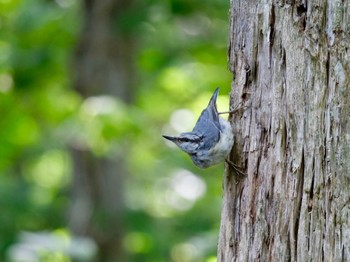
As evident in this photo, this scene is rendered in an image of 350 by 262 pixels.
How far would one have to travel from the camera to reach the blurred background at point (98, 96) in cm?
676

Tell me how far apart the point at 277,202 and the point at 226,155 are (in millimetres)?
339

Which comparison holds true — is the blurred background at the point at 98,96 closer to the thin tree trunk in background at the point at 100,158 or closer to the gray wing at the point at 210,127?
the thin tree trunk in background at the point at 100,158

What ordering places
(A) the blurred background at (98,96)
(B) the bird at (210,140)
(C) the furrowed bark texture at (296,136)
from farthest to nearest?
(A) the blurred background at (98,96) → (B) the bird at (210,140) → (C) the furrowed bark texture at (296,136)

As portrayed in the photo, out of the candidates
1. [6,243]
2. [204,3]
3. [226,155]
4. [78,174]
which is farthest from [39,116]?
[226,155]

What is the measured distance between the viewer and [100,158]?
7469mm

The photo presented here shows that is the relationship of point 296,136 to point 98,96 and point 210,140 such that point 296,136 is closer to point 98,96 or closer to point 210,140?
point 210,140

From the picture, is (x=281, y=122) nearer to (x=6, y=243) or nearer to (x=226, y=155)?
(x=226, y=155)

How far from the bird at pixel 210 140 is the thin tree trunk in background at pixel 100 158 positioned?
3.99m

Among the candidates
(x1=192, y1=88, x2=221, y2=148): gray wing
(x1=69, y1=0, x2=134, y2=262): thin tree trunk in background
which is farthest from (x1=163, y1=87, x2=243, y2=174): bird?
(x1=69, y1=0, x2=134, y2=262): thin tree trunk in background

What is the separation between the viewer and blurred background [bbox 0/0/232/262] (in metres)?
6.76

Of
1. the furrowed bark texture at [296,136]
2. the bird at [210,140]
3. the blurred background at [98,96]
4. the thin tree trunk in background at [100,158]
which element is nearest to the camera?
the furrowed bark texture at [296,136]

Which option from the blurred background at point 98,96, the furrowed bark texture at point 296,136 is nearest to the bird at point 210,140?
the furrowed bark texture at point 296,136

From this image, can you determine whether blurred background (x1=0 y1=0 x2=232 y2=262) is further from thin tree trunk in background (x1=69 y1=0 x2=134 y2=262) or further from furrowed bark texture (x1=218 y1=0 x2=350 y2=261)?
furrowed bark texture (x1=218 y1=0 x2=350 y2=261)

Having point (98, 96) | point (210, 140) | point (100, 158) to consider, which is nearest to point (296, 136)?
point (210, 140)
